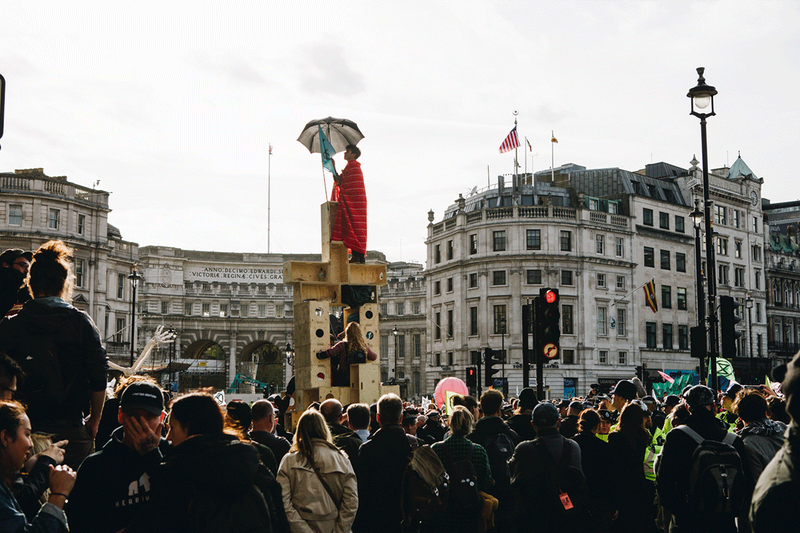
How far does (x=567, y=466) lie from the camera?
26.0 ft

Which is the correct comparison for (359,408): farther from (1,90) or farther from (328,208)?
(328,208)

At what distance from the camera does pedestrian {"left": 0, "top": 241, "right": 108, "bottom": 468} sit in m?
5.45

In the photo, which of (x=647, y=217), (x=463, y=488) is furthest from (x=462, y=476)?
(x=647, y=217)

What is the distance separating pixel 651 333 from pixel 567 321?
9.72 m

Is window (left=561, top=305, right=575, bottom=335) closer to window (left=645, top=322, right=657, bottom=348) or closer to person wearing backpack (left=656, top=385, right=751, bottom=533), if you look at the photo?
window (left=645, top=322, right=657, bottom=348)

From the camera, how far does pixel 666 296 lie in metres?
71.8

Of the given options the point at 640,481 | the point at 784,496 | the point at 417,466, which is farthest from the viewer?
the point at 640,481

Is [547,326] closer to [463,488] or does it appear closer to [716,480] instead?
[463,488]

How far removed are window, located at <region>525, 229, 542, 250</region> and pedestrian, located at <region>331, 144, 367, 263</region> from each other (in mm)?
52256

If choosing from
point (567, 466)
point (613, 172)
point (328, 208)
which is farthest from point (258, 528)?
point (613, 172)

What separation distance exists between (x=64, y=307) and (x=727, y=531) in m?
5.70

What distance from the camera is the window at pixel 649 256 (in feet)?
232

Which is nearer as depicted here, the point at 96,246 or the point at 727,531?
the point at 727,531

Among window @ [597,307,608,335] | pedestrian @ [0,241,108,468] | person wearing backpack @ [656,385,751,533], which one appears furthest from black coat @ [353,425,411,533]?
window @ [597,307,608,335]
